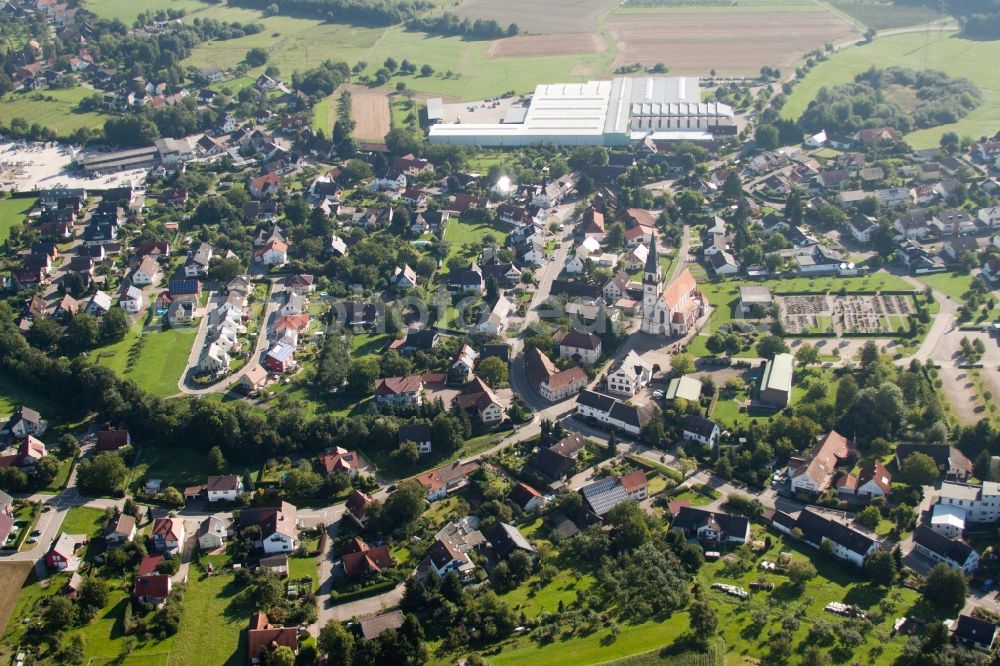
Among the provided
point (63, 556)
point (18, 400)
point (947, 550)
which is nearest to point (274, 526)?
point (63, 556)

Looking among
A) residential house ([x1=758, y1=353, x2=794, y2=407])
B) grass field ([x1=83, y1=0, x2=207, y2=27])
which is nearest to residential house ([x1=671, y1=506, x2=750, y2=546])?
residential house ([x1=758, y1=353, x2=794, y2=407])

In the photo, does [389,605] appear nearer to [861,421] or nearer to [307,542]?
[307,542]

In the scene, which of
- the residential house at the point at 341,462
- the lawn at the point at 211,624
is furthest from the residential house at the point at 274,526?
the residential house at the point at 341,462

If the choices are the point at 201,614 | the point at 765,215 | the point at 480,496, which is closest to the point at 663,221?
the point at 765,215

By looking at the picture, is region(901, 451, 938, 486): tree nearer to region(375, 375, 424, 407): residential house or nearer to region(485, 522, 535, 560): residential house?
region(485, 522, 535, 560): residential house

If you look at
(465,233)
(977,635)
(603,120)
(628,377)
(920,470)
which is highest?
(603,120)

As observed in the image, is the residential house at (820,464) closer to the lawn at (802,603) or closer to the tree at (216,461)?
the lawn at (802,603)

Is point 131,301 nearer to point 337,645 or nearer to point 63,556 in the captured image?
point 63,556
